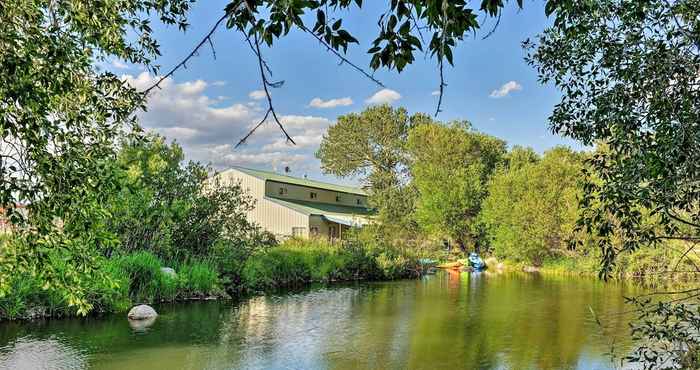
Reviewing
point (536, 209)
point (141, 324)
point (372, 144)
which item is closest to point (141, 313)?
point (141, 324)

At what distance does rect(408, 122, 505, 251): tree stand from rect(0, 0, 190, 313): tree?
28.8 m

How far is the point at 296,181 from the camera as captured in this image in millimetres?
35219

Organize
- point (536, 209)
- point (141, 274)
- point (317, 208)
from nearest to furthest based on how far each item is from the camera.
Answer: point (141, 274) → point (536, 209) → point (317, 208)

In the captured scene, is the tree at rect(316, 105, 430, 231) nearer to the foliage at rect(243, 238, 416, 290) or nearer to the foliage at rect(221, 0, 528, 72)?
the foliage at rect(243, 238, 416, 290)

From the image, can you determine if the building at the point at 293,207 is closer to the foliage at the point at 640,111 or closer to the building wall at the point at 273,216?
the building wall at the point at 273,216

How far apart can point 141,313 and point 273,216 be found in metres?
19.1

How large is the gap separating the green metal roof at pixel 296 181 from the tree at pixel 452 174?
5.90 m

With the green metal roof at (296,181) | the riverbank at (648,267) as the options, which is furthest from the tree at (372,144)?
the riverbank at (648,267)

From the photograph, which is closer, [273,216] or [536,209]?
[536,209]

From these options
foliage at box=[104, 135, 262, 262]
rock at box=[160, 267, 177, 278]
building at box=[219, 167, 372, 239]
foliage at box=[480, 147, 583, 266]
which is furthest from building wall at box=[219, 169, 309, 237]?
rock at box=[160, 267, 177, 278]

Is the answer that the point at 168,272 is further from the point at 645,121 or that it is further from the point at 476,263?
the point at 476,263

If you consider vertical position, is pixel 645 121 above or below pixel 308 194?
below

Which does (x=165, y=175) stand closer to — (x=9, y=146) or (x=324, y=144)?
(x=9, y=146)

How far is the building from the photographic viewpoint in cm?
3008
